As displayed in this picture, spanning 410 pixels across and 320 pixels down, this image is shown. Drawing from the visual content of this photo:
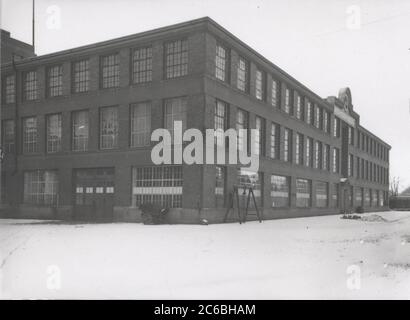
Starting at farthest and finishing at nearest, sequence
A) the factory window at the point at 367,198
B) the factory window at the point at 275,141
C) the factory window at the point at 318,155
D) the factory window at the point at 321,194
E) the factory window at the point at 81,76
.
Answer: the factory window at the point at 367,198
the factory window at the point at 318,155
the factory window at the point at 321,194
the factory window at the point at 275,141
the factory window at the point at 81,76

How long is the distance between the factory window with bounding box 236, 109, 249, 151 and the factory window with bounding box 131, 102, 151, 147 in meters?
5.61

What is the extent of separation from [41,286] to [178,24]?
64.8 ft

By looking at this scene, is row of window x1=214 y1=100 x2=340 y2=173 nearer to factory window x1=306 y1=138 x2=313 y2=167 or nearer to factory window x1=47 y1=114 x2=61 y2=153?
factory window x1=306 y1=138 x2=313 y2=167

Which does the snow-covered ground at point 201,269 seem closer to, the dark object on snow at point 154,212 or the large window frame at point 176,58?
the dark object on snow at point 154,212

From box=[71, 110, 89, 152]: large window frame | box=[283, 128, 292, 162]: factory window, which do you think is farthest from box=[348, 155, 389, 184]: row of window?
box=[71, 110, 89, 152]: large window frame

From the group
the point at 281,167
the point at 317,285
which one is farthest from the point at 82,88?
the point at 317,285

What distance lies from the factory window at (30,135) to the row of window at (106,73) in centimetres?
163

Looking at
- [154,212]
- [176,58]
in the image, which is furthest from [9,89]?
[154,212]

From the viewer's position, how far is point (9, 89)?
33.0m

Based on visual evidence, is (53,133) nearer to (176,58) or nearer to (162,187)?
(162,187)

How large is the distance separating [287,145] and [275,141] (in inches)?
105

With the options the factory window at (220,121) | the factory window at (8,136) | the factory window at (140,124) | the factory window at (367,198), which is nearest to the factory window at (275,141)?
the factory window at (220,121)

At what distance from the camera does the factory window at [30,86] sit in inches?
1244

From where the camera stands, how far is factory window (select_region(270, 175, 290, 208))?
33281 millimetres
